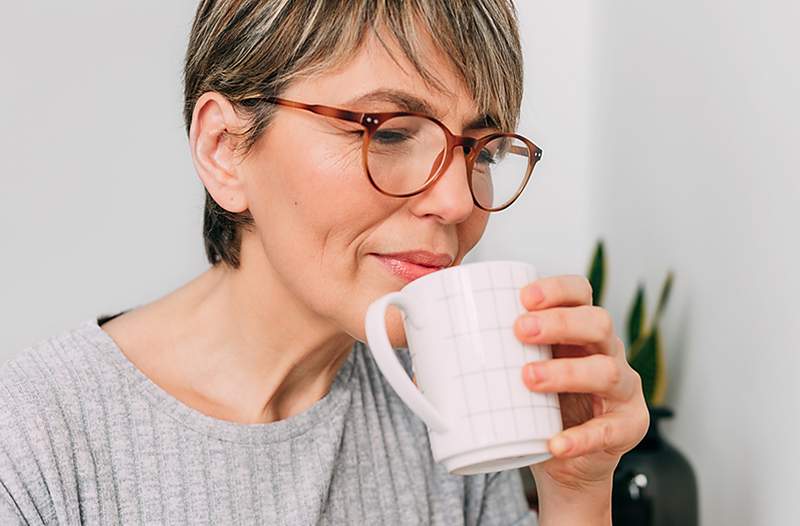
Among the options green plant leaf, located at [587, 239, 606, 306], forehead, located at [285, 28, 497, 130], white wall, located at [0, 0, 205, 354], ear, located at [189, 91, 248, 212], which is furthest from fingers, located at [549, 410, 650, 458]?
white wall, located at [0, 0, 205, 354]

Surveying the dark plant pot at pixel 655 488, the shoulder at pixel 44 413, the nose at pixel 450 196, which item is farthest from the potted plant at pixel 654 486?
the shoulder at pixel 44 413

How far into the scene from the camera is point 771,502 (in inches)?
49.8

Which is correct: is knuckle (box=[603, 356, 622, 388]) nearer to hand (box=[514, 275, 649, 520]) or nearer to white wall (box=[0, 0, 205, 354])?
hand (box=[514, 275, 649, 520])

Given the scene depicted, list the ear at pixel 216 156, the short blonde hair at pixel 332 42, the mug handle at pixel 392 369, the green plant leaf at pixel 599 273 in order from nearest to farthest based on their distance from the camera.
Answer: the mug handle at pixel 392 369, the short blonde hair at pixel 332 42, the ear at pixel 216 156, the green plant leaf at pixel 599 273

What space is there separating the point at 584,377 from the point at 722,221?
2.11 feet

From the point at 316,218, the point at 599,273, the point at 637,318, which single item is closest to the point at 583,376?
the point at 316,218

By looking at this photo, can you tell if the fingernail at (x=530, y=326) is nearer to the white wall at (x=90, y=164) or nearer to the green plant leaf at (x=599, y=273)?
the green plant leaf at (x=599, y=273)

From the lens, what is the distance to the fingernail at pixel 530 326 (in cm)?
83

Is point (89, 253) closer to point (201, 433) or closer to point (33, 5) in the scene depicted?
point (33, 5)

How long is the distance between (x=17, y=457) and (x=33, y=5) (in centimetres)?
115

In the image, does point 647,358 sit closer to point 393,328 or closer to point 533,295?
point 393,328

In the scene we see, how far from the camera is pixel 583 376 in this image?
89 cm

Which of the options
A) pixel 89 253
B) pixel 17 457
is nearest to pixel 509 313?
pixel 17 457

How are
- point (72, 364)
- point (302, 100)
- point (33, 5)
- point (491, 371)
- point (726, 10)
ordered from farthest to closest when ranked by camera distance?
point (33, 5) < point (726, 10) < point (72, 364) < point (302, 100) < point (491, 371)
